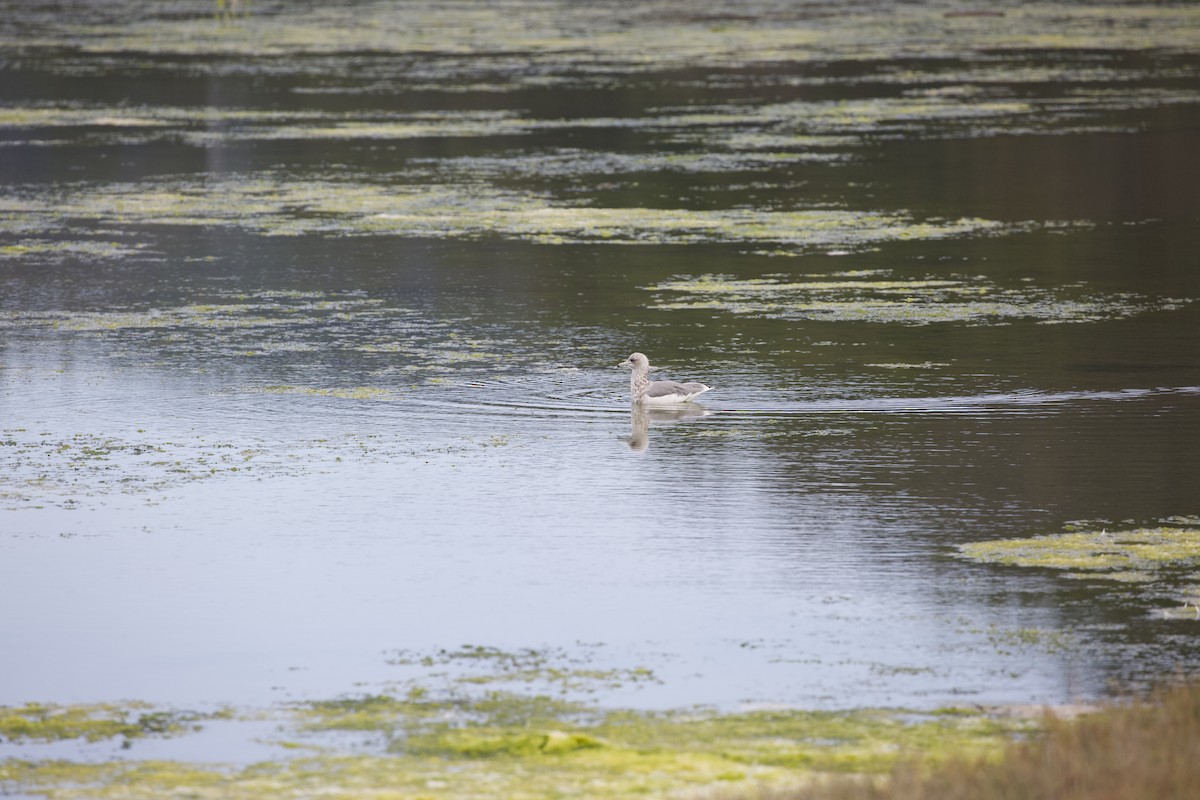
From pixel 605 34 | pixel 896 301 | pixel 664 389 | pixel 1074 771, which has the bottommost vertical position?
pixel 1074 771

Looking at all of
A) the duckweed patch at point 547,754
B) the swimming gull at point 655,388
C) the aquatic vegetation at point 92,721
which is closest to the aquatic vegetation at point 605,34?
the swimming gull at point 655,388

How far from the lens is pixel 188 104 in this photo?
97.5 feet

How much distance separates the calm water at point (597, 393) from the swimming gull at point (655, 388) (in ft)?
0.60

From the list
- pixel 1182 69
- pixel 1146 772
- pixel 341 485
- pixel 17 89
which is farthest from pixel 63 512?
pixel 1182 69

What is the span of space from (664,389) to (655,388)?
5 cm

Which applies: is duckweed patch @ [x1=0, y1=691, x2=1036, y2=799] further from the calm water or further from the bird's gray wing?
the bird's gray wing

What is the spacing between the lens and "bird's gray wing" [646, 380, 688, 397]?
11.7 metres

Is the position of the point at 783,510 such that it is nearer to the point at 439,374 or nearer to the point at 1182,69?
the point at 439,374

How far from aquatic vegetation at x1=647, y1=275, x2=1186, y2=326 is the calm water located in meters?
0.06

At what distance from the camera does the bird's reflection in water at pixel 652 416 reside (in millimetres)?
11344

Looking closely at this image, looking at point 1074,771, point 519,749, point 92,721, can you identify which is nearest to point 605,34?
point 92,721

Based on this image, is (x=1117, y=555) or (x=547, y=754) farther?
(x=1117, y=555)

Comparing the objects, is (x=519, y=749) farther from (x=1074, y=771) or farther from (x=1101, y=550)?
(x=1101, y=550)

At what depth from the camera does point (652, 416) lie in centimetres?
1169
